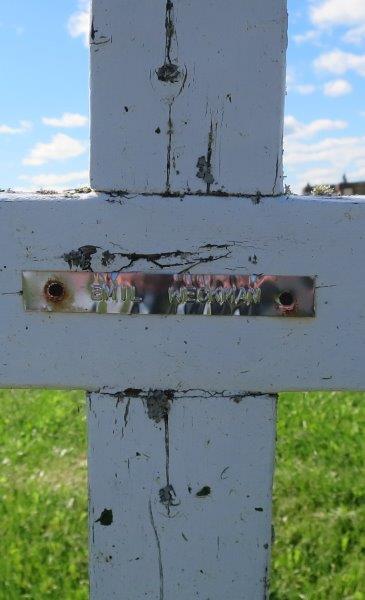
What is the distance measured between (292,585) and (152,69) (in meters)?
1.85

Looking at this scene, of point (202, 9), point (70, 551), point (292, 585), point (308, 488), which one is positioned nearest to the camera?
point (202, 9)

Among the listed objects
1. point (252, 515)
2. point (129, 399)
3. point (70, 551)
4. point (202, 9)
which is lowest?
point (70, 551)

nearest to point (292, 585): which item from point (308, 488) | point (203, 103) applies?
point (308, 488)

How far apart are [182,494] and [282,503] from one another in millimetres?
1831

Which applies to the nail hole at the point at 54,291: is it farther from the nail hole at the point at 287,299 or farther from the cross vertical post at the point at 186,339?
the nail hole at the point at 287,299

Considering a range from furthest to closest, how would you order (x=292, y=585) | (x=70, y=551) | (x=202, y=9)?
(x=70, y=551)
(x=292, y=585)
(x=202, y=9)

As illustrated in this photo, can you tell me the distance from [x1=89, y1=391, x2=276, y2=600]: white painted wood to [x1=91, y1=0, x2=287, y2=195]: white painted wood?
1.12ft

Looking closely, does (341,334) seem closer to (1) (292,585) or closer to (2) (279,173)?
(2) (279,173)

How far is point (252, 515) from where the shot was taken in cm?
101

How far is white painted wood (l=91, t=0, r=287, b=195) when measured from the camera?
3.05 feet

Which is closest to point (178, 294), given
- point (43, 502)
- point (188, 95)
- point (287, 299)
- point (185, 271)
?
point (185, 271)

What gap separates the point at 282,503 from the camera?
2.70m

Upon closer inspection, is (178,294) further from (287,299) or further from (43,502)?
(43,502)

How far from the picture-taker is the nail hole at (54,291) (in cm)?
95
